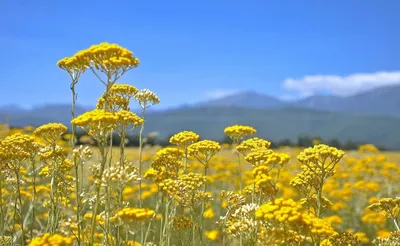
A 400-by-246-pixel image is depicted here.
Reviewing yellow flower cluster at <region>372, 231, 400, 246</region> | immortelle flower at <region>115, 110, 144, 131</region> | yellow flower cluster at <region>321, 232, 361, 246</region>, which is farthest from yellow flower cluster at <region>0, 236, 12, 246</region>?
yellow flower cluster at <region>372, 231, 400, 246</region>

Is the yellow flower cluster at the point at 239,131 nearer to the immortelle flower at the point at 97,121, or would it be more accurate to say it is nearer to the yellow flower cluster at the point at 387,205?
the yellow flower cluster at the point at 387,205

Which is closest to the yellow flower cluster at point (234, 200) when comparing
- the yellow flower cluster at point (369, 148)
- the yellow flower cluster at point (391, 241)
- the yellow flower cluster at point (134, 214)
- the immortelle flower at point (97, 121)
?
the yellow flower cluster at point (391, 241)

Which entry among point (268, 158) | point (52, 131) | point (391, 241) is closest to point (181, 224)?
point (268, 158)

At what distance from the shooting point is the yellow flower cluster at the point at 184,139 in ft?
20.0

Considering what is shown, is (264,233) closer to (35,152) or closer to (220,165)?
(35,152)

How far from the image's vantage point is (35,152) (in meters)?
5.82

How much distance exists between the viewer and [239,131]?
21.8 ft

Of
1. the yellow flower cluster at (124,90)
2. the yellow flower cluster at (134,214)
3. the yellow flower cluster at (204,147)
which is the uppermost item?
the yellow flower cluster at (124,90)

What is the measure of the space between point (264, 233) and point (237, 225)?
704mm

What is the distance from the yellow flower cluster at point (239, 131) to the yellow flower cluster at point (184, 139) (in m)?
0.63

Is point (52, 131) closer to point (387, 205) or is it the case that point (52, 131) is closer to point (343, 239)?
point (343, 239)

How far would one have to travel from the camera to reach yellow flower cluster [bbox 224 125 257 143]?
6.60 m

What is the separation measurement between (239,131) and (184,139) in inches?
39.0

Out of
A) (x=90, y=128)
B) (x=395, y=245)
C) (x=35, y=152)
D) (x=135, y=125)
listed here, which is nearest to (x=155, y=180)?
(x=135, y=125)
